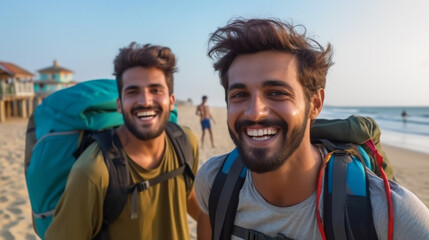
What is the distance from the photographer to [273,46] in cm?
128

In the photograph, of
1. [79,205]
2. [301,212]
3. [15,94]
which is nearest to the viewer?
[301,212]

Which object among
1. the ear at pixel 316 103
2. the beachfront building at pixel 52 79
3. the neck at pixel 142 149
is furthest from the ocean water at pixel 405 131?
the beachfront building at pixel 52 79

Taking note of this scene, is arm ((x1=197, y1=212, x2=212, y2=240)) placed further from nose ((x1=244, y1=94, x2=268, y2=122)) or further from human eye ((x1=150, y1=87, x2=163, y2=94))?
human eye ((x1=150, y1=87, x2=163, y2=94))

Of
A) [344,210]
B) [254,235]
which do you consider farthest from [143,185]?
[344,210]

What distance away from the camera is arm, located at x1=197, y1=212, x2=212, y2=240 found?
5.72ft

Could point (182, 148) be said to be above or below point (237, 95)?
below

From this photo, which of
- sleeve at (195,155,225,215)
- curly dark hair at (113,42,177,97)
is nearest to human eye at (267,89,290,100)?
sleeve at (195,155,225,215)

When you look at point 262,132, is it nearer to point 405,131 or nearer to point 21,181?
point 21,181

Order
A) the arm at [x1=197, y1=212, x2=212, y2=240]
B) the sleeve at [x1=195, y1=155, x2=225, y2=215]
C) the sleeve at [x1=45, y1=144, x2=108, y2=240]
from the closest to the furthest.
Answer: the sleeve at [x1=195, y1=155, x2=225, y2=215] → the sleeve at [x1=45, y1=144, x2=108, y2=240] → the arm at [x1=197, y1=212, x2=212, y2=240]

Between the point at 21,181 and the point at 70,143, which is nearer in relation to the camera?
the point at 70,143

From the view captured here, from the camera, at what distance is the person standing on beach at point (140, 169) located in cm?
166

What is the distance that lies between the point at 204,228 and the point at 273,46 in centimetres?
119

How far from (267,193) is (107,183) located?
104 cm

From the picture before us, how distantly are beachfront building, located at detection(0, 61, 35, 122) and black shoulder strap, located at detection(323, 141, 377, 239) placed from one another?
24718mm
